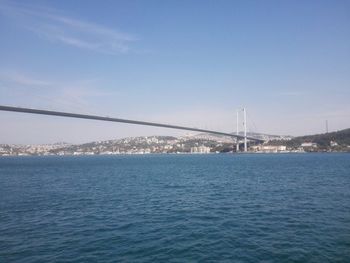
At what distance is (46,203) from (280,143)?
119713 mm

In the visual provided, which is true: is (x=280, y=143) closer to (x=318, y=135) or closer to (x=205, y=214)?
(x=318, y=135)

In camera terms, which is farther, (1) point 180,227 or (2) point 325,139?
(2) point 325,139

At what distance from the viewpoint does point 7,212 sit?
618 inches

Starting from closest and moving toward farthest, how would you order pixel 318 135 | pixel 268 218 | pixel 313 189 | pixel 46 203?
1. pixel 268 218
2. pixel 46 203
3. pixel 313 189
4. pixel 318 135

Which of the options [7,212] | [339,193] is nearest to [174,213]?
[7,212]

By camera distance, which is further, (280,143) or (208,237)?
(280,143)

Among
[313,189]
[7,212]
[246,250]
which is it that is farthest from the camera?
[313,189]

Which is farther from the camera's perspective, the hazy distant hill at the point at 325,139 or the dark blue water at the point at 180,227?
the hazy distant hill at the point at 325,139

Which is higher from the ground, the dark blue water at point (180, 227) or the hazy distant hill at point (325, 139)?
the hazy distant hill at point (325, 139)

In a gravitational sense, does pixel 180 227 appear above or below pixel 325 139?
below

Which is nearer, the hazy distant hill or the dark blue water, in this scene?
the dark blue water

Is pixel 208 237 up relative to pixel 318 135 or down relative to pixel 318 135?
down

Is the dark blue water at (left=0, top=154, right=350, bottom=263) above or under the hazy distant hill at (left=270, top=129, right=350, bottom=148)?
under

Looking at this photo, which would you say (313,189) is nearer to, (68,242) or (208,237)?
(208,237)
